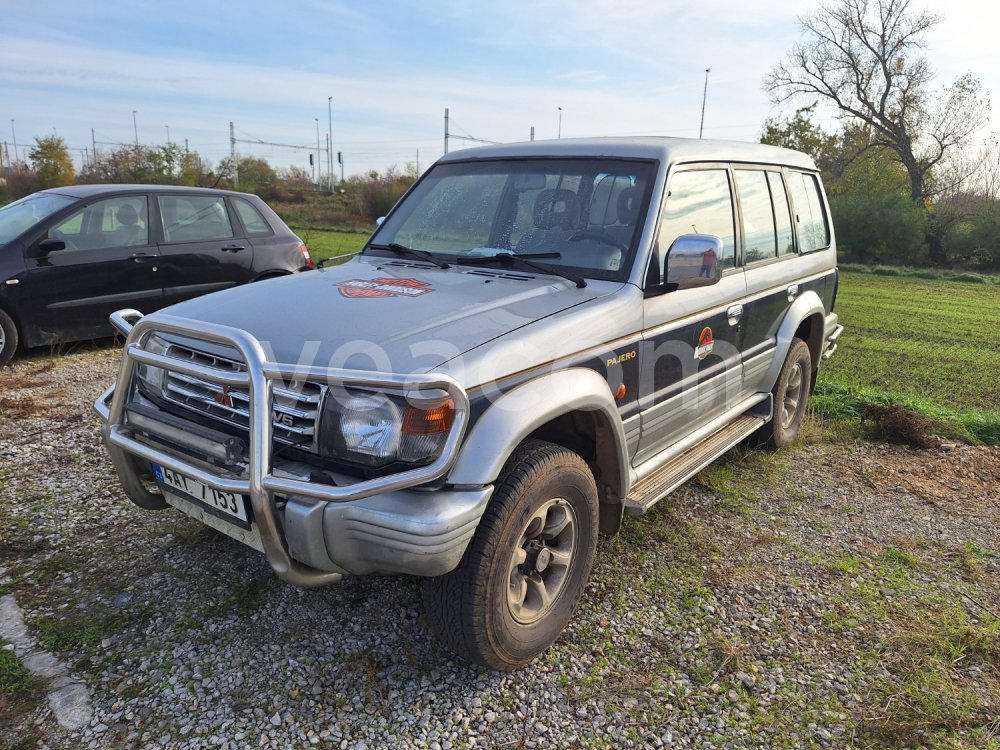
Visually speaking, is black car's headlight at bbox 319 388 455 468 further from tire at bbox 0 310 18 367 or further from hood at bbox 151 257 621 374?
tire at bbox 0 310 18 367

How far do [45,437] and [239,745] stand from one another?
11.9 ft

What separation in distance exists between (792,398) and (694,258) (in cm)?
286

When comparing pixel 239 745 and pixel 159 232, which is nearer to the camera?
pixel 239 745

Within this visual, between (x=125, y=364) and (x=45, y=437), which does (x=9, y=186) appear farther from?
(x=125, y=364)

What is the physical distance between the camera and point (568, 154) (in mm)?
3785

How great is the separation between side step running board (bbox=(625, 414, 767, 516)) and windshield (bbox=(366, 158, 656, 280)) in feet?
3.36

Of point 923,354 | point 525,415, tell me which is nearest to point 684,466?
point 525,415

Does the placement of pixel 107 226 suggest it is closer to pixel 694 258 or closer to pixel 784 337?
pixel 694 258

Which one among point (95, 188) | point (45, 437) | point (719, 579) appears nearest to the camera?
point (719, 579)

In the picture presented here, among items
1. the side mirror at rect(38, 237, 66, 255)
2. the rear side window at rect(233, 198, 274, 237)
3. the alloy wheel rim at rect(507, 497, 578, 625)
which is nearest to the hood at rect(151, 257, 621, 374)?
the alloy wheel rim at rect(507, 497, 578, 625)

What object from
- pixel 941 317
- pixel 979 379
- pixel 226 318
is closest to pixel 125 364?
pixel 226 318

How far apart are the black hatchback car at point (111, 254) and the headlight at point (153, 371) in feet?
15.5

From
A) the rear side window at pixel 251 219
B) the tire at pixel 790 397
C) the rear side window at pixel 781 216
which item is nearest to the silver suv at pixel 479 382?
the rear side window at pixel 781 216

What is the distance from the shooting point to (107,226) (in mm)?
7254
